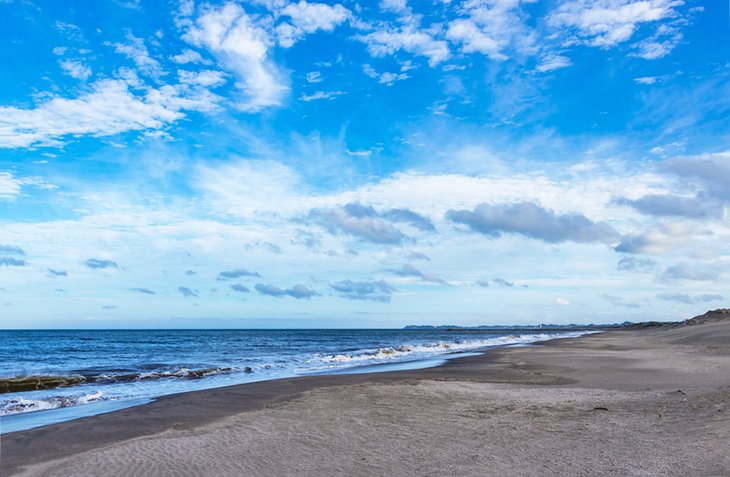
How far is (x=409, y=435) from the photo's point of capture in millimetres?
9617

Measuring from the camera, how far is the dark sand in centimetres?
750

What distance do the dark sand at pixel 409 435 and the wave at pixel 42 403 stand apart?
3.08 m

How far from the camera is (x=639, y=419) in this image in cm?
1003

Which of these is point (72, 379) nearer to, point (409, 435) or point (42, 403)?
point (42, 403)

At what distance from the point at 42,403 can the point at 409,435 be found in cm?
1294

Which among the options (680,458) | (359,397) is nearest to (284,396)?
(359,397)

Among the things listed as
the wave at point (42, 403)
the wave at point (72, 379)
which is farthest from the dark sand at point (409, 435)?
the wave at point (72, 379)

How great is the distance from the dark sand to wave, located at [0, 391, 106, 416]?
10.1ft

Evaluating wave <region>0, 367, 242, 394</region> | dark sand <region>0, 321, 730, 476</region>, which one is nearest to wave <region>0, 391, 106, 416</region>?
dark sand <region>0, 321, 730, 476</region>

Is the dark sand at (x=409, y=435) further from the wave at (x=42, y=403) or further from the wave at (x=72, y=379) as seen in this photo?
the wave at (x=72, y=379)

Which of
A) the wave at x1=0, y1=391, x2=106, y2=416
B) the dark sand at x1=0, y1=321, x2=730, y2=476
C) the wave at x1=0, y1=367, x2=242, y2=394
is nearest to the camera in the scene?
the dark sand at x1=0, y1=321, x2=730, y2=476

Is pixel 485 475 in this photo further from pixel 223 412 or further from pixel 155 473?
pixel 223 412

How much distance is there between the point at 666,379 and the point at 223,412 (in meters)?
14.4

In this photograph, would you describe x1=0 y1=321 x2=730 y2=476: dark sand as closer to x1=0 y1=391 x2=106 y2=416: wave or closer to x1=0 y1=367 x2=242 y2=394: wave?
x1=0 y1=391 x2=106 y2=416: wave
